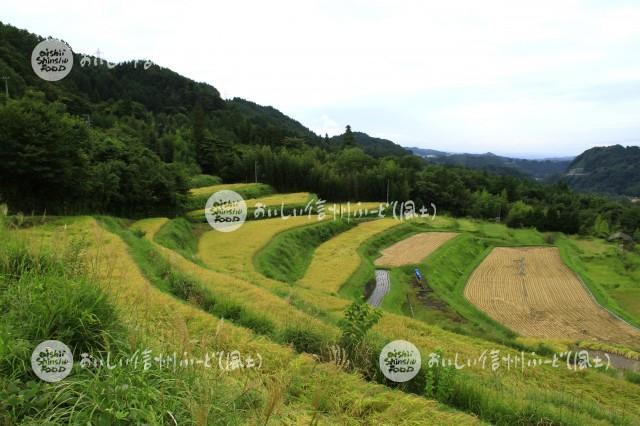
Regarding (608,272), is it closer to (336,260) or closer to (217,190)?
(336,260)

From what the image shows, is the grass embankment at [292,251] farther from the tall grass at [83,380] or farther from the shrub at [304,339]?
the tall grass at [83,380]

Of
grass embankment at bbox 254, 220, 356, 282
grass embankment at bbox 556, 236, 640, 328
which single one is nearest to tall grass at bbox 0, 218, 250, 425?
grass embankment at bbox 254, 220, 356, 282

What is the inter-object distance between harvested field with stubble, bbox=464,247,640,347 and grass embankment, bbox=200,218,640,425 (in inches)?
486

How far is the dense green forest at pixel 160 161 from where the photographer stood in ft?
72.0

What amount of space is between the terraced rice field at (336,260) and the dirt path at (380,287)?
2019 millimetres

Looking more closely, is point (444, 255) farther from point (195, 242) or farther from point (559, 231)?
point (559, 231)

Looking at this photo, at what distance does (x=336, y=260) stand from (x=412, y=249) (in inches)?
425

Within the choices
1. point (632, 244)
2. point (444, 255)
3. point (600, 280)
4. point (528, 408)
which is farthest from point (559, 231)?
point (528, 408)

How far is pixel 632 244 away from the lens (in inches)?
2402

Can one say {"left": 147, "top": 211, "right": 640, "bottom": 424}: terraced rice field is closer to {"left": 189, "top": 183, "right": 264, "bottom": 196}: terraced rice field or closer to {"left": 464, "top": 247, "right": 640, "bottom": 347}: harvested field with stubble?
{"left": 464, "top": 247, "right": 640, "bottom": 347}: harvested field with stubble

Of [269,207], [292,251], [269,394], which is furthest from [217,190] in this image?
[269,394]

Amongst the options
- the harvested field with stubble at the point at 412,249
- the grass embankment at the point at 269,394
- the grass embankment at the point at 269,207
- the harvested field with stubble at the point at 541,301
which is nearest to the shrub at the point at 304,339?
the grass embankment at the point at 269,394

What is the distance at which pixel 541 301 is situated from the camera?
30328 millimetres

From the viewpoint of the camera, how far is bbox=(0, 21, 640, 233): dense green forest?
2195 cm
